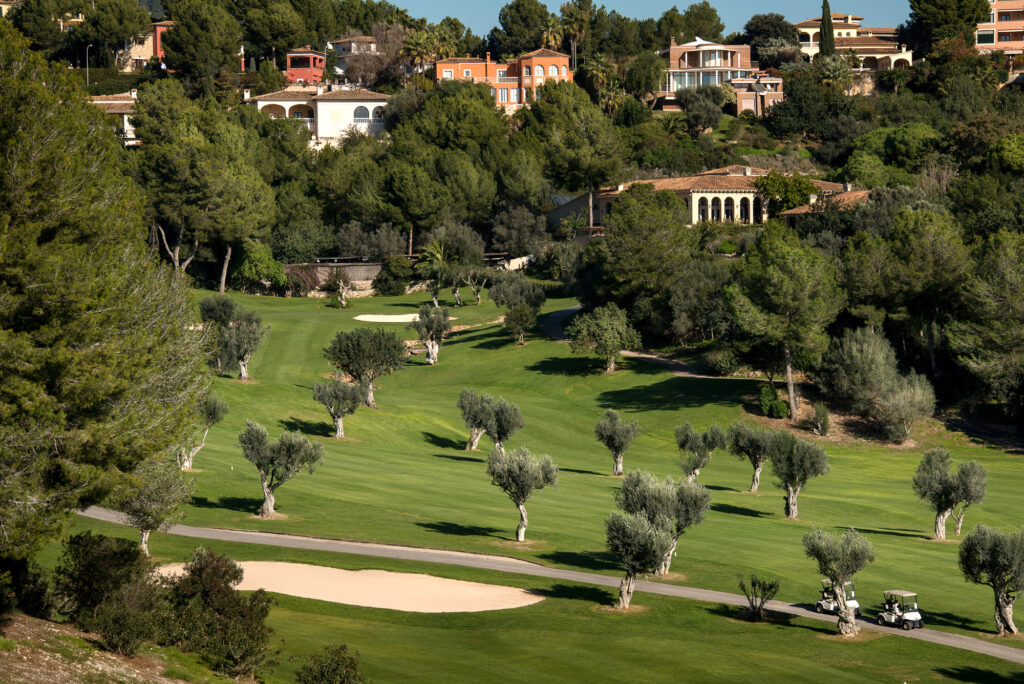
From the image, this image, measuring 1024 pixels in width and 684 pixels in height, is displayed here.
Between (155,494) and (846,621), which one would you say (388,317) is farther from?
(846,621)

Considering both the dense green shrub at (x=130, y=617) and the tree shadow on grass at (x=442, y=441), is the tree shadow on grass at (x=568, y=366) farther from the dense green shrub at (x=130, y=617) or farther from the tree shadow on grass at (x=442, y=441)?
the dense green shrub at (x=130, y=617)

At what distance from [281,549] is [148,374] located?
15071 millimetres

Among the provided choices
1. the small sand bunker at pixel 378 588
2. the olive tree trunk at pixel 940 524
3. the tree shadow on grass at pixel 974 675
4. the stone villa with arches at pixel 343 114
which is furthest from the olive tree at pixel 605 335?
the stone villa with arches at pixel 343 114

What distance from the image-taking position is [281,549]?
49219 mm

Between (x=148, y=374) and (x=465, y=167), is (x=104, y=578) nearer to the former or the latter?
(x=148, y=374)

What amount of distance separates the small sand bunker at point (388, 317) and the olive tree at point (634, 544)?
82.6 metres

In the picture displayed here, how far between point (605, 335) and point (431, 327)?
593 inches

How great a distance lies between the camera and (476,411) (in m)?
74.9

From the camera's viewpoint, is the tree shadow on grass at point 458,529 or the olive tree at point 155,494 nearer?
the olive tree at point 155,494

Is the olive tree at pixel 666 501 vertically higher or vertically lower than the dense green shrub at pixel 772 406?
higher

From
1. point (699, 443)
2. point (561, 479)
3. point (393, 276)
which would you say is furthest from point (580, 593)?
point (393, 276)

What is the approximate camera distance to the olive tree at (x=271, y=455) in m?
54.4

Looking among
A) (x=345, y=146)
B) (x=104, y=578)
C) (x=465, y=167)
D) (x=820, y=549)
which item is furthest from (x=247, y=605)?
(x=345, y=146)

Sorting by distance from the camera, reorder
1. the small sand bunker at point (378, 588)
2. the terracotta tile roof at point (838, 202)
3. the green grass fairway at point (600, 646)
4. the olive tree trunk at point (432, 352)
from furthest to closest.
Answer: the terracotta tile roof at point (838, 202), the olive tree trunk at point (432, 352), the small sand bunker at point (378, 588), the green grass fairway at point (600, 646)
